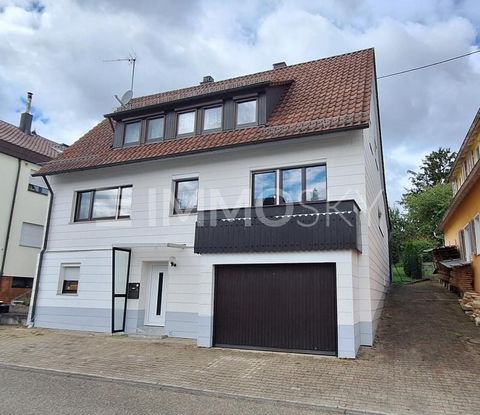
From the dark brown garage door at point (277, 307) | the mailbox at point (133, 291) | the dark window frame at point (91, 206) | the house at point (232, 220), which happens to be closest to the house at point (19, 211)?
the house at point (232, 220)

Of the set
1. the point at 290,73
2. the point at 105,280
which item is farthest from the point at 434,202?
the point at 105,280

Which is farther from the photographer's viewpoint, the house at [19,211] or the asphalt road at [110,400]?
the house at [19,211]

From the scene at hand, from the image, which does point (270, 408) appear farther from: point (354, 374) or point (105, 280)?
point (105, 280)

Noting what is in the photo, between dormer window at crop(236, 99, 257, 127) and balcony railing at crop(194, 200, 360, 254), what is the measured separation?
3080 millimetres

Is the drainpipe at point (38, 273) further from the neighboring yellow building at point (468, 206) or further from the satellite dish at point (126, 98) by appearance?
the neighboring yellow building at point (468, 206)

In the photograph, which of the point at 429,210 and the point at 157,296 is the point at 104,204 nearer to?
the point at 157,296

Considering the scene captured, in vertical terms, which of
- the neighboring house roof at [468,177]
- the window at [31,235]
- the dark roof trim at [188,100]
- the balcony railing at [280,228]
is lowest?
the balcony railing at [280,228]

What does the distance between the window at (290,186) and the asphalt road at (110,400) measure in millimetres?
5408

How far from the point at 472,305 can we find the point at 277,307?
19.2ft

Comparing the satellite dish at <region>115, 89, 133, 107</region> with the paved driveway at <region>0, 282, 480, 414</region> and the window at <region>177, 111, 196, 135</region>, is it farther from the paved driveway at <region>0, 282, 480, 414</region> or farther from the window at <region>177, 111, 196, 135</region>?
the paved driveway at <region>0, 282, 480, 414</region>

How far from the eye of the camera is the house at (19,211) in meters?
16.7

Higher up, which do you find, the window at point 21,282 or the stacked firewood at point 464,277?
the stacked firewood at point 464,277

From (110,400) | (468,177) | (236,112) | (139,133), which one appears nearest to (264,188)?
(236,112)

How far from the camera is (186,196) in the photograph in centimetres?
1183
